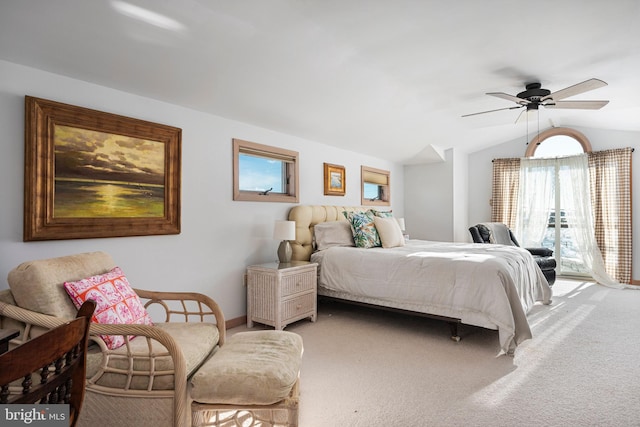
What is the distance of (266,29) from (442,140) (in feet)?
13.6

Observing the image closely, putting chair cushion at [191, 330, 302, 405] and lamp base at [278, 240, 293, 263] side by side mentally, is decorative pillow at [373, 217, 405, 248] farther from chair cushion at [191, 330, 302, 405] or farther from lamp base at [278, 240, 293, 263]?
chair cushion at [191, 330, 302, 405]

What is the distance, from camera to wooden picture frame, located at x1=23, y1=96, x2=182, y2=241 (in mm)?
2236

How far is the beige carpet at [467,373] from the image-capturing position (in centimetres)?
199

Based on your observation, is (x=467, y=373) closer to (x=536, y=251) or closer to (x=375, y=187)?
(x=536, y=251)

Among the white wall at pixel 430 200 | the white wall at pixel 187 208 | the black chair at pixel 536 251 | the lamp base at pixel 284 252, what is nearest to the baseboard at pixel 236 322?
the white wall at pixel 187 208

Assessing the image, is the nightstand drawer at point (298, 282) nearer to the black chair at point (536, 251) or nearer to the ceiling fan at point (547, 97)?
the ceiling fan at point (547, 97)

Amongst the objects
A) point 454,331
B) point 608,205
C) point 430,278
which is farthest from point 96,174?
point 608,205

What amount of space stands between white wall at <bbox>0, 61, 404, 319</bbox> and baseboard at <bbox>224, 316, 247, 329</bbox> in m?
0.05

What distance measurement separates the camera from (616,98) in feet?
13.0

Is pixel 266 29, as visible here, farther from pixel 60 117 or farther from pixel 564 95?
pixel 564 95

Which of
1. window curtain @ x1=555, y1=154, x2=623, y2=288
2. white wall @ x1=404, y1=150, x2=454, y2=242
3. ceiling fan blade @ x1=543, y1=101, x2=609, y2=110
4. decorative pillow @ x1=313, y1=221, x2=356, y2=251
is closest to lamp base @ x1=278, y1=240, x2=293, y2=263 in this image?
decorative pillow @ x1=313, y1=221, x2=356, y2=251

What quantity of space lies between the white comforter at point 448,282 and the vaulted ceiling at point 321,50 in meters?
1.67

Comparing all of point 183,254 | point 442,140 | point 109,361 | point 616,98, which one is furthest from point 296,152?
point 616,98

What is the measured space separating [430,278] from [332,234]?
1348 mm
